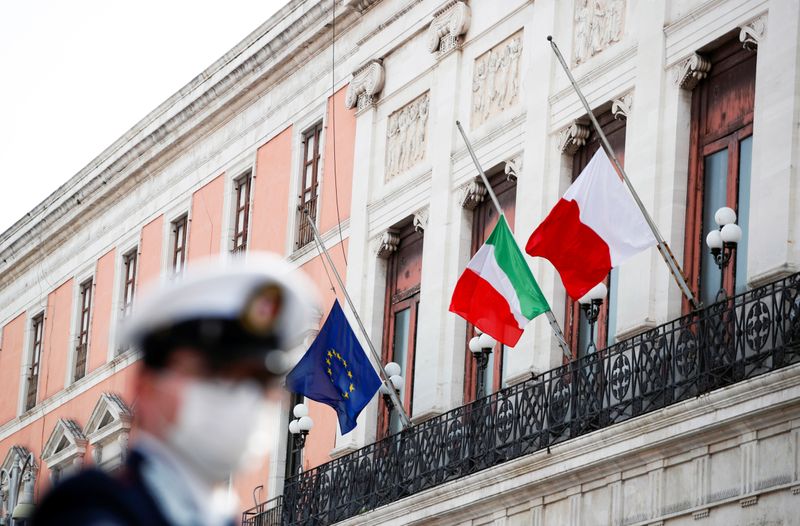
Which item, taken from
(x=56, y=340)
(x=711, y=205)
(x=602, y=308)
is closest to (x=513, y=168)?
(x=602, y=308)

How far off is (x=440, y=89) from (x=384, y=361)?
3.38 meters

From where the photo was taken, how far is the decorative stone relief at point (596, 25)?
63.6ft

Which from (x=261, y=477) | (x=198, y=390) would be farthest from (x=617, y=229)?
(x=198, y=390)

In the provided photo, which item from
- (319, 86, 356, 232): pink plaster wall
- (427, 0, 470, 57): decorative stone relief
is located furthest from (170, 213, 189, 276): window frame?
(427, 0, 470, 57): decorative stone relief

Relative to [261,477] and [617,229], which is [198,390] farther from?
A: [261,477]

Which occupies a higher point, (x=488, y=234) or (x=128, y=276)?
(x=128, y=276)

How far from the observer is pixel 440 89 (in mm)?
22953

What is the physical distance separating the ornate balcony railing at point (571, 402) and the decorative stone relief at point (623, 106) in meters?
2.69

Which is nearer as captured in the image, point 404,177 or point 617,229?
point 617,229

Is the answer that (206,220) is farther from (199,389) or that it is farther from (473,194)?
(199,389)

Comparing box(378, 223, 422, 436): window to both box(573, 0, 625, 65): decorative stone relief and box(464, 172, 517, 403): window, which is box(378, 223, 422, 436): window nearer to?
box(464, 172, 517, 403): window

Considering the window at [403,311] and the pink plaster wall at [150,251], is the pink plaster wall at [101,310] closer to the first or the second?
the pink plaster wall at [150,251]

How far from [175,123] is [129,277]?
10.7 feet

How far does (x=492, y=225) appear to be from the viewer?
21.6 meters
